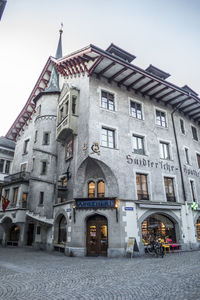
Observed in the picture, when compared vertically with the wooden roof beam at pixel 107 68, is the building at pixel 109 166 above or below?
below

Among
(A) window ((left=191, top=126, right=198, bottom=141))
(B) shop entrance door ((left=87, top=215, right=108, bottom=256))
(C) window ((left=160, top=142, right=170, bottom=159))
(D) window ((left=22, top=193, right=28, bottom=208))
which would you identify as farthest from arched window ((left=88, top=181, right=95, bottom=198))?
(A) window ((left=191, top=126, right=198, bottom=141))

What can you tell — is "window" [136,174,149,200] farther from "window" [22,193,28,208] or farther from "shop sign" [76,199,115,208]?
"window" [22,193,28,208]

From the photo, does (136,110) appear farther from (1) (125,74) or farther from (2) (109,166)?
(2) (109,166)

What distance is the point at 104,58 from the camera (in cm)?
1714

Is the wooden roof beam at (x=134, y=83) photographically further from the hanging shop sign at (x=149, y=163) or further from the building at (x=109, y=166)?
the hanging shop sign at (x=149, y=163)

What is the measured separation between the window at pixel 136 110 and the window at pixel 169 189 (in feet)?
22.5

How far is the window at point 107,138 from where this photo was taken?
1706 centimetres

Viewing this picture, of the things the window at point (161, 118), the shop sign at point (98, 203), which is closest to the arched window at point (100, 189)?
the shop sign at point (98, 203)

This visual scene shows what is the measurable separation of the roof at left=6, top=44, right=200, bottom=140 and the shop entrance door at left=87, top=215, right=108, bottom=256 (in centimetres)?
1299

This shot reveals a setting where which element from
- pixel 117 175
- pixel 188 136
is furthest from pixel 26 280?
pixel 188 136

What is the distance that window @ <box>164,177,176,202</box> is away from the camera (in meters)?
18.5

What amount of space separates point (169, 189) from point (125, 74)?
1190 cm

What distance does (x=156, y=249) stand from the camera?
13.9m

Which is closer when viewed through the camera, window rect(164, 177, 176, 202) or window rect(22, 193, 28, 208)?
window rect(164, 177, 176, 202)
